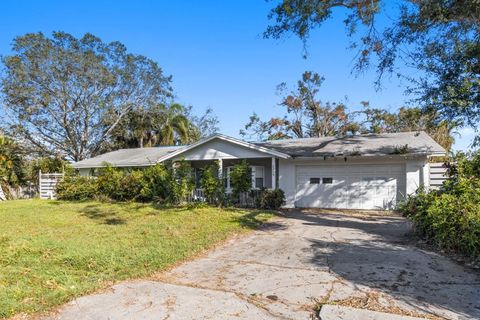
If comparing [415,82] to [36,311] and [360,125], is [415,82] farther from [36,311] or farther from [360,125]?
[360,125]

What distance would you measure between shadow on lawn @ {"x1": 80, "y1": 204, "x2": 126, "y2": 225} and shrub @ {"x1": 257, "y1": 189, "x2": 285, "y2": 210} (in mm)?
5796

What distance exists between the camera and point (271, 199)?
48.4 ft

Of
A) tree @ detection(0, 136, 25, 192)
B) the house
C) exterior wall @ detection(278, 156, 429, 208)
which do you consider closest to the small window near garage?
the house

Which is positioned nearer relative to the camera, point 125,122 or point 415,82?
point 415,82

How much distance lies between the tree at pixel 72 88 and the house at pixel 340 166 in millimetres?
14950

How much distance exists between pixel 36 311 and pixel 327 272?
4.13 m

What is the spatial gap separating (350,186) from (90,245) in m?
10.9

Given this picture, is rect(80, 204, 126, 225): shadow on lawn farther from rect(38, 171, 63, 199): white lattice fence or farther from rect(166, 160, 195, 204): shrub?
rect(38, 171, 63, 199): white lattice fence

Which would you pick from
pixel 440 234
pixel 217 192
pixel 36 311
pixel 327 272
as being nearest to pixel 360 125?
pixel 217 192

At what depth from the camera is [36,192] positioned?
82.0 ft

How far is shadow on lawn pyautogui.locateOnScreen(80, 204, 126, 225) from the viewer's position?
11688 millimetres

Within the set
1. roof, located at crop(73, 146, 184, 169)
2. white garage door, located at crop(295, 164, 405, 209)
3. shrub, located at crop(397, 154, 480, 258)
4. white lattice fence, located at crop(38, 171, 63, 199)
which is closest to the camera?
shrub, located at crop(397, 154, 480, 258)

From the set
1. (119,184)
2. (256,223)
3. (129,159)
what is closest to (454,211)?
(256,223)

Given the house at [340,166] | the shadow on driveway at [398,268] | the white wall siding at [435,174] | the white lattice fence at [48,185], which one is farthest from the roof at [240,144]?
the white lattice fence at [48,185]
